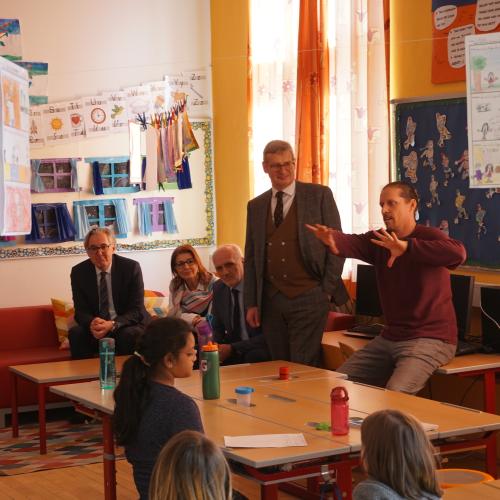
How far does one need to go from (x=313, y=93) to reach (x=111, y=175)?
1.80 metres

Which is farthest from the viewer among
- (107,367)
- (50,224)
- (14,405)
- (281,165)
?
(50,224)

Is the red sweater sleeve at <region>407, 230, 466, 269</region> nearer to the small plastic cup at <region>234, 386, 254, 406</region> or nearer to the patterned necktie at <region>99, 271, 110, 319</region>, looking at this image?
the small plastic cup at <region>234, 386, 254, 406</region>

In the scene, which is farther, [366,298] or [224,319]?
[366,298]

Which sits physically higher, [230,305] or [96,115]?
[96,115]

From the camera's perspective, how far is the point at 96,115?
7801mm

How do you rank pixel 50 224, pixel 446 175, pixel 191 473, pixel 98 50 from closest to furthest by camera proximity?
1. pixel 191 473
2. pixel 446 175
3. pixel 50 224
4. pixel 98 50

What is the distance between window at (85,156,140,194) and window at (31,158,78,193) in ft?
0.54

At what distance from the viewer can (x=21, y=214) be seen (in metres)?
6.94

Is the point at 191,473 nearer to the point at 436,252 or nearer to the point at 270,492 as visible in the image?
the point at 270,492

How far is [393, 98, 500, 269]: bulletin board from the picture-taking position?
571 cm

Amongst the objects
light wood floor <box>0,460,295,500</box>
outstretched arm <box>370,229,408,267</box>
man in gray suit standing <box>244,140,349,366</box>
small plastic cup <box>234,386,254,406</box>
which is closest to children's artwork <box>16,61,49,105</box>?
man in gray suit standing <box>244,140,349,366</box>

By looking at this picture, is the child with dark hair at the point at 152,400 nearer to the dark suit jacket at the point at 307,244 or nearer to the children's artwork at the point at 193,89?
the dark suit jacket at the point at 307,244

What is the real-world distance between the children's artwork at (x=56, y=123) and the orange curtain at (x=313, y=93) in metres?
1.82

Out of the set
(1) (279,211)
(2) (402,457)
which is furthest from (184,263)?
(2) (402,457)
